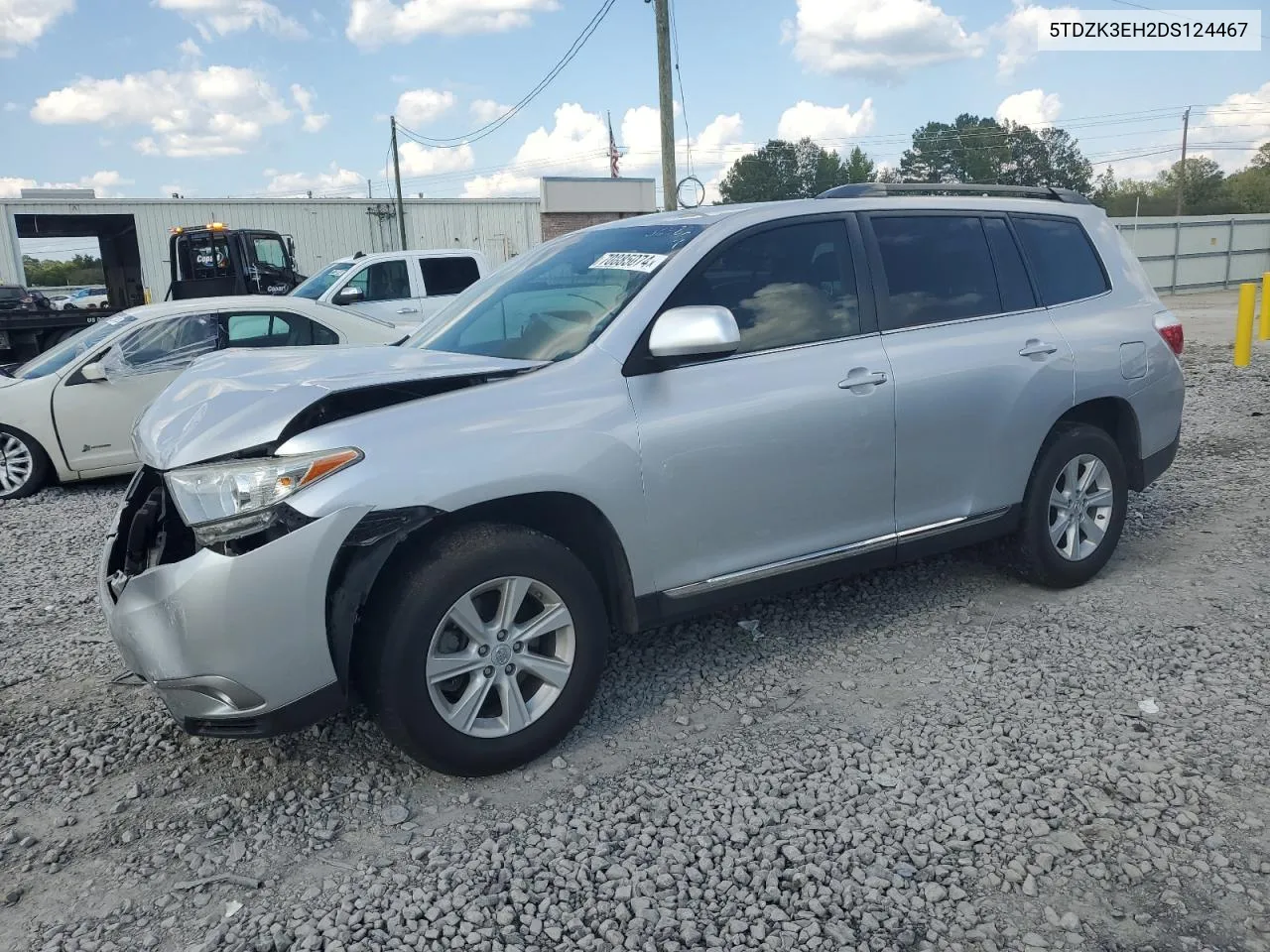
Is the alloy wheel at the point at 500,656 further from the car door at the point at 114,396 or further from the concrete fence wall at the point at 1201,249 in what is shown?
the concrete fence wall at the point at 1201,249

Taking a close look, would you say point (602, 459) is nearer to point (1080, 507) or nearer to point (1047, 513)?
point (1047, 513)

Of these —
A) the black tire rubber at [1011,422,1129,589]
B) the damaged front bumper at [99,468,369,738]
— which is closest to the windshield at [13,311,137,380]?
the damaged front bumper at [99,468,369,738]

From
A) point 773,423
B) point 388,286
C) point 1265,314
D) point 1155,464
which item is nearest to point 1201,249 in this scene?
point 1265,314

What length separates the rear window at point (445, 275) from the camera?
14.1 m

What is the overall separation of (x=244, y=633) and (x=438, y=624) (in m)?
0.55

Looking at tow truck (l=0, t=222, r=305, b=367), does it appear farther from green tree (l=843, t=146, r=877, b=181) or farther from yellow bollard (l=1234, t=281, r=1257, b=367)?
green tree (l=843, t=146, r=877, b=181)

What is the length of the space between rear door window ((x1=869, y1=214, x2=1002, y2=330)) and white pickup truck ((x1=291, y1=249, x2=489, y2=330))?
9702 millimetres

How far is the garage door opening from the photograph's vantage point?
30.6 m

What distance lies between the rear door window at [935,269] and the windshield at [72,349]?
6.73m

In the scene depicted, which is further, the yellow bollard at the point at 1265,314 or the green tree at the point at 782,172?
the green tree at the point at 782,172

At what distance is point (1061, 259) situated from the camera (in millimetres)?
4910

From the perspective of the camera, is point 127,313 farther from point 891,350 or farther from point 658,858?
point 658,858

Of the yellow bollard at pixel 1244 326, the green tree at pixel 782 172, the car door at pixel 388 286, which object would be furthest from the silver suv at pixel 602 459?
the green tree at pixel 782 172

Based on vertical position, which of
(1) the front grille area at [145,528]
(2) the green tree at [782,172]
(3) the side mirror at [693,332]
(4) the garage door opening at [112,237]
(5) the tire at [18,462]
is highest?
(2) the green tree at [782,172]
